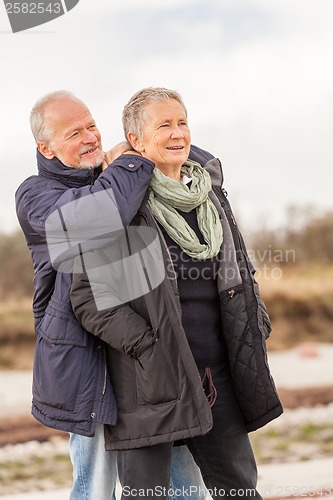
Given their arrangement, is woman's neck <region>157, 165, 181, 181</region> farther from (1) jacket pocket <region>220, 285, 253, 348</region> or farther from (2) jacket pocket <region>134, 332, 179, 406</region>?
(2) jacket pocket <region>134, 332, 179, 406</region>

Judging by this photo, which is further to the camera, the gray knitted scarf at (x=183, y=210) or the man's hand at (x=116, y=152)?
the man's hand at (x=116, y=152)

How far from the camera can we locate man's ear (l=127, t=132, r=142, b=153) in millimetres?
2168

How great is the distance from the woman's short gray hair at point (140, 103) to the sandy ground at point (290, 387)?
6.15 feet

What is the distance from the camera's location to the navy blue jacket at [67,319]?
201cm

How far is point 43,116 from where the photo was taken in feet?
7.10

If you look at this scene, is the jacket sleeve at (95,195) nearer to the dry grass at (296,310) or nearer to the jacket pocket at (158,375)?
the jacket pocket at (158,375)

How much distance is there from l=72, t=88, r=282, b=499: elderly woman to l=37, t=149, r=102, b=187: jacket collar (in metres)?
0.17

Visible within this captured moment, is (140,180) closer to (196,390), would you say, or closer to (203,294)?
(203,294)

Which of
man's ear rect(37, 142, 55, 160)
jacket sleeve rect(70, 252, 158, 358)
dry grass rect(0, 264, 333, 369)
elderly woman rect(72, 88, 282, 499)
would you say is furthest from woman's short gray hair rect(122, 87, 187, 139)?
dry grass rect(0, 264, 333, 369)

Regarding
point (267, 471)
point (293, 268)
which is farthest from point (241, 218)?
point (267, 471)

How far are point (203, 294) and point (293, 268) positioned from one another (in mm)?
10138

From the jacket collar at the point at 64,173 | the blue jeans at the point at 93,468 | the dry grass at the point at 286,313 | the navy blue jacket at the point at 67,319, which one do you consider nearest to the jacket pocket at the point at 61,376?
the navy blue jacket at the point at 67,319

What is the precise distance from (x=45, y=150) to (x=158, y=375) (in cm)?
68

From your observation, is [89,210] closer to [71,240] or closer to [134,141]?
[71,240]
